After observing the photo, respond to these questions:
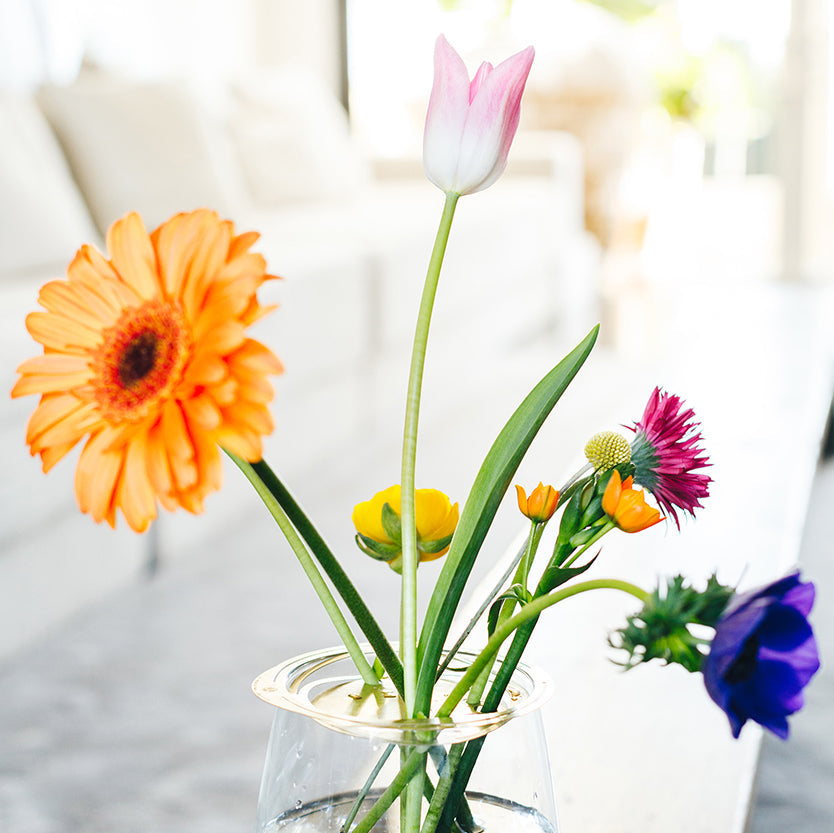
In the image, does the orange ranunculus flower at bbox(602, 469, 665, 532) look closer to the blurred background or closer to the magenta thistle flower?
the magenta thistle flower

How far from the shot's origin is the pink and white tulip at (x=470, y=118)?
0.32 m

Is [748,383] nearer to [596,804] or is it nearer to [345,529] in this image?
[345,529]

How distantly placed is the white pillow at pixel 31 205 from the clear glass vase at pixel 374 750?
1.65 m

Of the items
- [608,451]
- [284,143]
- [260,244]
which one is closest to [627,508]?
[608,451]

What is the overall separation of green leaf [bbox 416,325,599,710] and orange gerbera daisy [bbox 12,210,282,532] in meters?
0.08

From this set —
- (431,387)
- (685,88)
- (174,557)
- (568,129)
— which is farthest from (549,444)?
(685,88)

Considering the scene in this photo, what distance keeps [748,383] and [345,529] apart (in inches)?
32.0

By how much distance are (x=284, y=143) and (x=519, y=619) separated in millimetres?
3123

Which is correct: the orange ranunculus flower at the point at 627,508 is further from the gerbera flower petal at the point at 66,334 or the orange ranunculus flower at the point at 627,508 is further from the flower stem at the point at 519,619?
the gerbera flower petal at the point at 66,334

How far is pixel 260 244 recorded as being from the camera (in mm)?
2303

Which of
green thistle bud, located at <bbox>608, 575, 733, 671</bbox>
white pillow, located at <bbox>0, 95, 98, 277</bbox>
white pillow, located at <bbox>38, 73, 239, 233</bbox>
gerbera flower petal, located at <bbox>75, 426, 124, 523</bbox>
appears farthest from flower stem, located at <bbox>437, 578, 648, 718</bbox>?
white pillow, located at <bbox>38, 73, 239, 233</bbox>

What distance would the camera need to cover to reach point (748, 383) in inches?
84.4

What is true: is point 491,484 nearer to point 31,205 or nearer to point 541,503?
point 541,503

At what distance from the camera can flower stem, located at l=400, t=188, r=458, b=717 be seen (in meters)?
0.33
